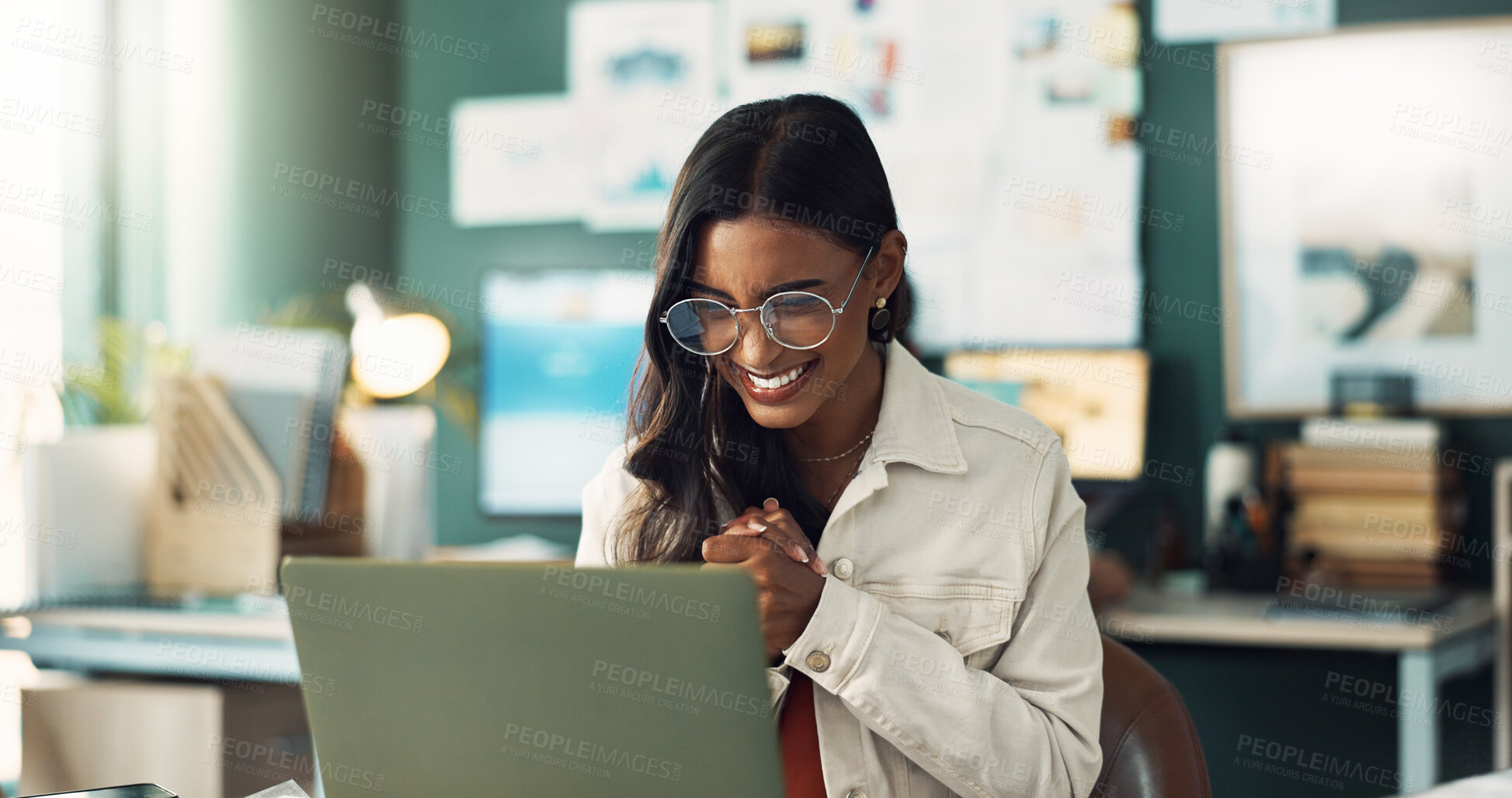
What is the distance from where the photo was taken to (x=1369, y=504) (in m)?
2.55

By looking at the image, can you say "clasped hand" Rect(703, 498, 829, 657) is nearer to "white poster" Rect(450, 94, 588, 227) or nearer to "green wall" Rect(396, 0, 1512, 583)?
"green wall" Rect(396, 0, 1512, 583)

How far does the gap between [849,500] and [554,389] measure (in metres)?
2.00

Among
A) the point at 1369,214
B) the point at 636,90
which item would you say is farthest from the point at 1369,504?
the point at 636,90

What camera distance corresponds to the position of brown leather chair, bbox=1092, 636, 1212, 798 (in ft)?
3.87

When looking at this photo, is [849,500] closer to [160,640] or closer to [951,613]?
[951,613]

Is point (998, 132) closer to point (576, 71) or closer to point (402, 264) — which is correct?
point (576, 71)

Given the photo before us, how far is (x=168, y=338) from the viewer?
3.23 m

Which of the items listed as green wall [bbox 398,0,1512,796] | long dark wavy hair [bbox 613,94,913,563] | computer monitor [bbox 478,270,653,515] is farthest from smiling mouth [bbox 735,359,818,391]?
computer monitor [bbox 478,270,653,515]

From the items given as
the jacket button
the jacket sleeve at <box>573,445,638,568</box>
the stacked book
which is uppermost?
the jacket sleeve at <box>573,445,638,568</box>

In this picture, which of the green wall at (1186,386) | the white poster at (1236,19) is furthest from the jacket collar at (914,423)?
the white poster at (1236,19)

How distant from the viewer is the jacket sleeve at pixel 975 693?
105 centimetres

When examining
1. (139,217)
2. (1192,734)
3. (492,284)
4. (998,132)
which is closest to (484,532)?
(492,284)

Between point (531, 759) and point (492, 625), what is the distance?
0.09 m

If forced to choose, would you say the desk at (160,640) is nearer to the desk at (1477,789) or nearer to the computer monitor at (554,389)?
the computer monitor at (554,389)
